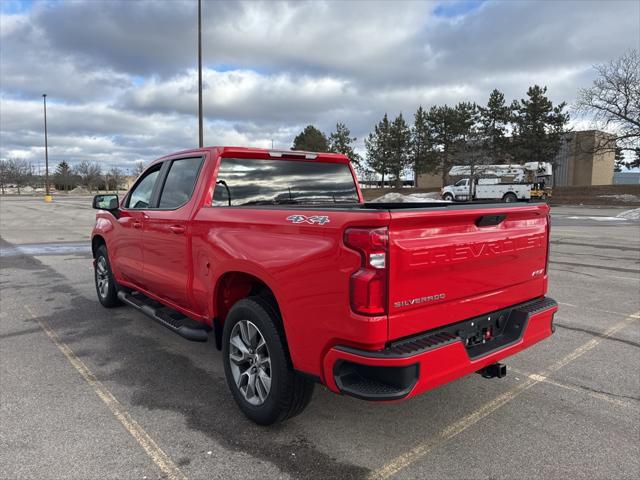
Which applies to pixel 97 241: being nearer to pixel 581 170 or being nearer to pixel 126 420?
pixel 126 420

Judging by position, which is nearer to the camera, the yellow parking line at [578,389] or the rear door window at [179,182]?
the yellow parking line at [578,389]

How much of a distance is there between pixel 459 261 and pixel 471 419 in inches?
50.6

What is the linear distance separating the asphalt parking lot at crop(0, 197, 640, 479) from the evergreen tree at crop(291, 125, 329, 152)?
58798 mm

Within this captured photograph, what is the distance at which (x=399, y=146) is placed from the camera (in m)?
60.6

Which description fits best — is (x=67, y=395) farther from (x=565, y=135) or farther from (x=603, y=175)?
(x=603, y=175)

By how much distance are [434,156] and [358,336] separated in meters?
57.2

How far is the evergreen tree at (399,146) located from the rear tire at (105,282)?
2223 inches

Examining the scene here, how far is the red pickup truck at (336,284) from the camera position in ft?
8.00

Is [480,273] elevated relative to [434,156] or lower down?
lower down

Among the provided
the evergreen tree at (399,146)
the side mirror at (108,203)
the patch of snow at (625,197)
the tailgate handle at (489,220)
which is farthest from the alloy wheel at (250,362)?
the evergreen tree at (399,146)

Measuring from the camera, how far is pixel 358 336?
243 cm

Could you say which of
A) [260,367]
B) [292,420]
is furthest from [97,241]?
[292,420]

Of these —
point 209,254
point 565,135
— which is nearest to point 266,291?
point 209,254

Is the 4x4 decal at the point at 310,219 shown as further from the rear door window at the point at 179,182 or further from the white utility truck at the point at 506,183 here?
the white utility truck at the point at 506,183
